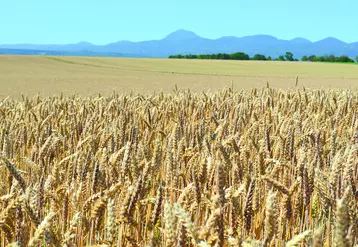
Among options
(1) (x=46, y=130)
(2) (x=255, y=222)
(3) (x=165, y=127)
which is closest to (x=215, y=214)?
(2) (x=255, y=222)

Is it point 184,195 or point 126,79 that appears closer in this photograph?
point 184,195

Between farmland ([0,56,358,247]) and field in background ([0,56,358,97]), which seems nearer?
farmland ([0,56,358,247])

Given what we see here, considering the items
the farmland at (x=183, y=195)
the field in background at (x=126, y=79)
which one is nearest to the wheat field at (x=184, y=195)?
the farmland at (x=183, y=195)

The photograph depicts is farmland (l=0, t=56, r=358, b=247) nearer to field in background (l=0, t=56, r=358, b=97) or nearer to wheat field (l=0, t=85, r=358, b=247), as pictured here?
wheat field (l=0, t=85, r=358, b=247)

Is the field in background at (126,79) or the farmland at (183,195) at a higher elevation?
the farmland at (183,195)

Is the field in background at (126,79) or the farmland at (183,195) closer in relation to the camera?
the farmland at (183,195)

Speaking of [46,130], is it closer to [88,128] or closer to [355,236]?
[88,128]

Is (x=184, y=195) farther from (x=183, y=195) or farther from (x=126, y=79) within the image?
(x=126, y=79)

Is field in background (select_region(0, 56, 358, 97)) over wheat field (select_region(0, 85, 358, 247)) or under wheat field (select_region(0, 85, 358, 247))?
under

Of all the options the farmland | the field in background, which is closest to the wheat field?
the farmland

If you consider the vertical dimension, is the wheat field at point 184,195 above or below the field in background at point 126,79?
above

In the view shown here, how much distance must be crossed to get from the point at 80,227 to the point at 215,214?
0.63 m

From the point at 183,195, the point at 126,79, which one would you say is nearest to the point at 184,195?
the point at 183,195

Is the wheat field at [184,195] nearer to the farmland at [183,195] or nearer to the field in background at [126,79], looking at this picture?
the farmland at [183,195]
